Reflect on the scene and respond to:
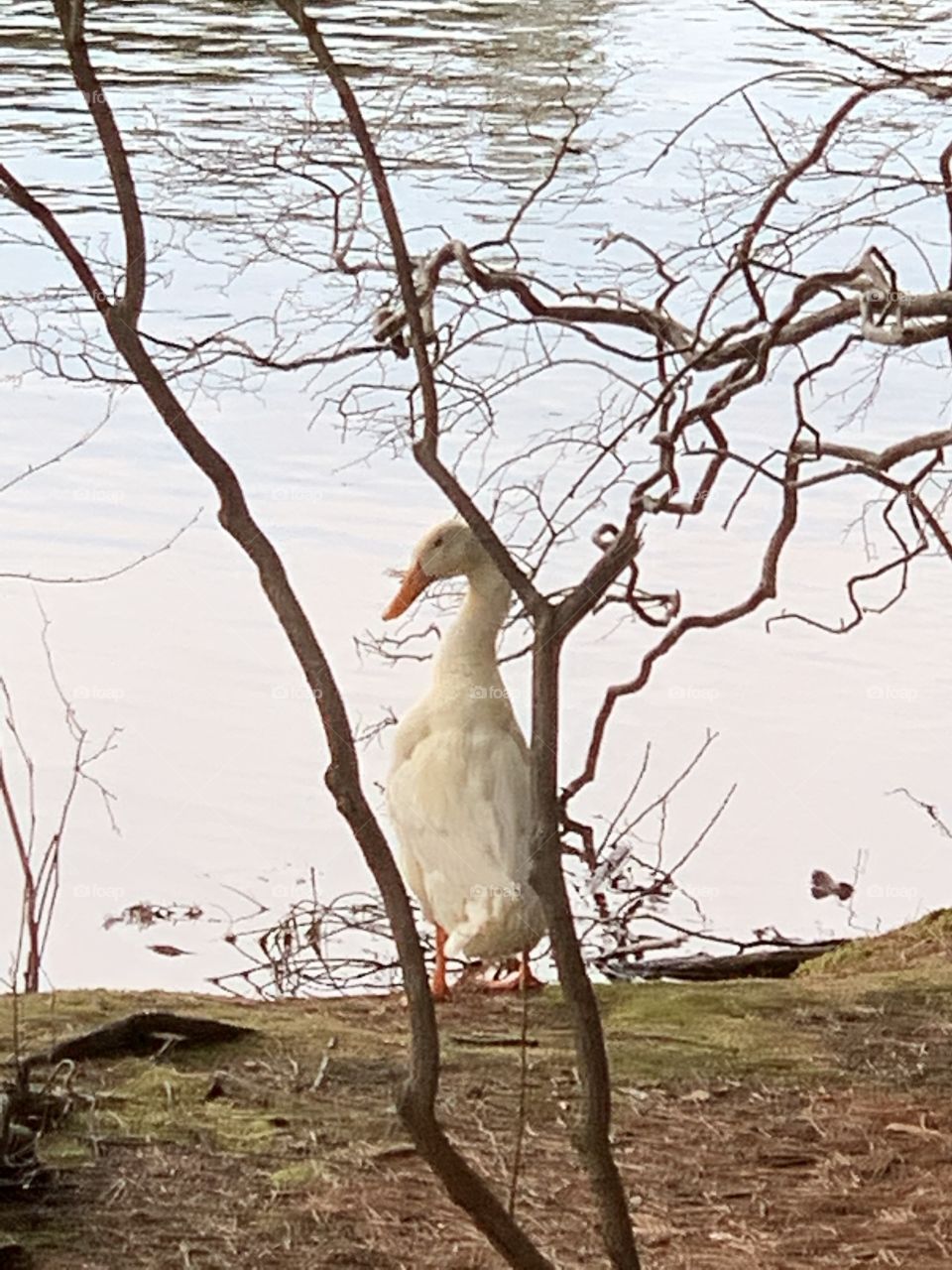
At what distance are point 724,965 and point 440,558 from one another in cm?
119

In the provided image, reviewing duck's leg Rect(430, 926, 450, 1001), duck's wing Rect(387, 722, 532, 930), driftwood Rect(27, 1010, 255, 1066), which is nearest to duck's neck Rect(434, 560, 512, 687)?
duck's wing Rect(387, 722, 532, 930)

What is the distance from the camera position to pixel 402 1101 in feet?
6.28

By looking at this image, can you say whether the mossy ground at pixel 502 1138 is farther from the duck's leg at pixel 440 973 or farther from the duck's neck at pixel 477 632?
the duck's neck at pixel 477 632

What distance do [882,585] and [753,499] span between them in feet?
2.32

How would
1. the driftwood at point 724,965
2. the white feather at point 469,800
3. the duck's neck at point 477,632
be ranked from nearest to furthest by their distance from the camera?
the white feather at point 469,800 < the duck's neck at point 477,632 < the driftwood at point 724,965

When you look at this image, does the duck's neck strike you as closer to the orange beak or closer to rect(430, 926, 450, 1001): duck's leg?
the orange beak

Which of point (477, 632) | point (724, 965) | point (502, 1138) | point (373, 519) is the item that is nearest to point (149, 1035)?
point (502, 1138)

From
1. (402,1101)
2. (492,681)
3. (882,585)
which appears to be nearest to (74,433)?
(882,585)

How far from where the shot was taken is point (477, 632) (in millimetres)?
3787

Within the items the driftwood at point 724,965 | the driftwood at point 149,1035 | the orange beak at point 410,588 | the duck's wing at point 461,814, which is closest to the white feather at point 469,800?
the duck's wing at point 461,814

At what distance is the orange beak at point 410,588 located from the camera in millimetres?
3875

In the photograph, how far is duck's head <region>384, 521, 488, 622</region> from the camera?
3811 mm

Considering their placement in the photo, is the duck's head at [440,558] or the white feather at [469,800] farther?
the duck's head at [440,558]

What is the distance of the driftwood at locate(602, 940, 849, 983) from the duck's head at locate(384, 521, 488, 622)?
1.00 meters
